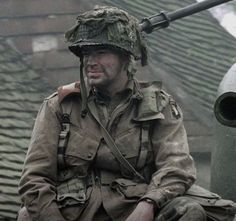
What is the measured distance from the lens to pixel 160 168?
16.9ft

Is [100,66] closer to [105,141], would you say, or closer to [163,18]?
[105,141]

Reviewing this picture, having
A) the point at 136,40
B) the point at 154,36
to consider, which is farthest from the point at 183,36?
the point at 136,40

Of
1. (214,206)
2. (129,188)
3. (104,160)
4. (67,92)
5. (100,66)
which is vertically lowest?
(214,206)

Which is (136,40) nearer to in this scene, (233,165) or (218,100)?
(218,100)

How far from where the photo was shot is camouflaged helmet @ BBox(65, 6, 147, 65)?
515 cm

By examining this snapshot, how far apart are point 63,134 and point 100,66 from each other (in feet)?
1.38

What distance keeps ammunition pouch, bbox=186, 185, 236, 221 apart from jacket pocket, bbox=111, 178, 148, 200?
253 millimetres

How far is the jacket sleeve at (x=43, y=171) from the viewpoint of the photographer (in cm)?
498

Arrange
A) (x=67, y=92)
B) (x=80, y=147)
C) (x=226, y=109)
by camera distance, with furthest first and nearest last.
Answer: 1. (x=67, y=92)
2. (x=80, y=147)
3. (x=226, y=109)

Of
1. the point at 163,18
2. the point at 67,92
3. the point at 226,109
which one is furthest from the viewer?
the point at 163,18

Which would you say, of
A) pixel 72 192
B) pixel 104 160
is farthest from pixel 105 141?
pixel 72 192

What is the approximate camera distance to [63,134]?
516cm

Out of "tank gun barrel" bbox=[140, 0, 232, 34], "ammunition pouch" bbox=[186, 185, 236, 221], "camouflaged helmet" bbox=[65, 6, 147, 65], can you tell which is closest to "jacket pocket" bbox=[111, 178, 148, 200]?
"ammunition pouch" bbox=[186, 185, 236, 221]

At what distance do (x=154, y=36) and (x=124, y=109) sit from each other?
6.97 m
